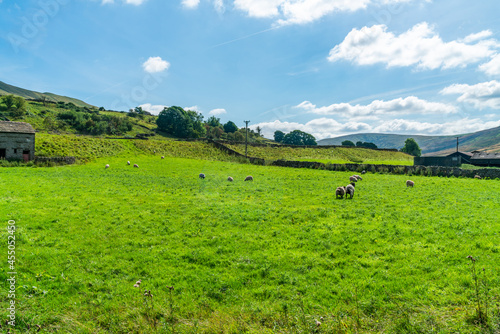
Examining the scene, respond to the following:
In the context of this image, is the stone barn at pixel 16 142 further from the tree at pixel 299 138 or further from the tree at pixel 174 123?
the tree at pixel 299 138

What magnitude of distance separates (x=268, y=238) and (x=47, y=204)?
1470 centimetres

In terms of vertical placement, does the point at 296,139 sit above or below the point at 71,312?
above

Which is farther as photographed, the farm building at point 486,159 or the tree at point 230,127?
the tree at point 230,127

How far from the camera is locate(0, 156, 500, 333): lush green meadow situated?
6.50 metres

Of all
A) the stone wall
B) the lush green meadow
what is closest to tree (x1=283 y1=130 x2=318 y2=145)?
the stone wall

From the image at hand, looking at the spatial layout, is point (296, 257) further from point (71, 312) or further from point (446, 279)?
point (71, 312)

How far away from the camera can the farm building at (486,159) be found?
63.3 metres

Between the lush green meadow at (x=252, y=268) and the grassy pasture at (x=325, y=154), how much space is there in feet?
197

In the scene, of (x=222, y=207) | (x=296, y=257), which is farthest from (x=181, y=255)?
(x=222, y=207)

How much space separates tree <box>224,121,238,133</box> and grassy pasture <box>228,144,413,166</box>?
90.3 m

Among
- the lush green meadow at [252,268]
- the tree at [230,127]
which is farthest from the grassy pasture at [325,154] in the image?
the tree at [230,127]

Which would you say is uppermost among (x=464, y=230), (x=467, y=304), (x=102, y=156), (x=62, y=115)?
(x=62, y=115)

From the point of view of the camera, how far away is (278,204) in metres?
18.1

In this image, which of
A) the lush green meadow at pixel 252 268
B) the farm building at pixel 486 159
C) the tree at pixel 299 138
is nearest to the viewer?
the lush green meadow at pixel 252 268
